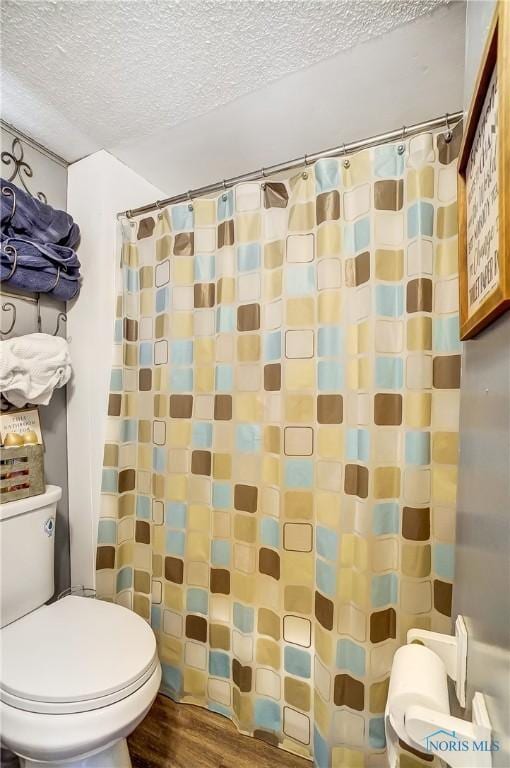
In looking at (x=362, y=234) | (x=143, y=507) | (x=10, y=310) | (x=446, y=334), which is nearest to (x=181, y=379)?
(x=143, y=507)

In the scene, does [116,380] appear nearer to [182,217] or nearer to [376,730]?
[182,217]

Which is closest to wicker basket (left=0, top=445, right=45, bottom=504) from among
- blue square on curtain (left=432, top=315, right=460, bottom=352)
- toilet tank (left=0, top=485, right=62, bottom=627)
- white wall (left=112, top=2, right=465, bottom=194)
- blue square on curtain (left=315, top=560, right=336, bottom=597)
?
toilet tank (left=0, top=485, right=62, bottom=627)

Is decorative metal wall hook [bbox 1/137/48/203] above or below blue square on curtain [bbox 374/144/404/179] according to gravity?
above

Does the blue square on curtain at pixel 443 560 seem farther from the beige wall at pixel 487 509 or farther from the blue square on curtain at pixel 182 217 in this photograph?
the blue square on curtain at pixel 182 217

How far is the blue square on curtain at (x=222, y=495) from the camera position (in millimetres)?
1299

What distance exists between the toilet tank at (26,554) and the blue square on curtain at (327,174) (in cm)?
141

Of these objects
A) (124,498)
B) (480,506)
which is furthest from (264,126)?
(124,498)

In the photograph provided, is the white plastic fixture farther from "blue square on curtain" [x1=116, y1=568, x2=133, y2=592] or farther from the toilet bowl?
"blue square on curtain" [x1=116, y1=568, x2=133, y2=592]

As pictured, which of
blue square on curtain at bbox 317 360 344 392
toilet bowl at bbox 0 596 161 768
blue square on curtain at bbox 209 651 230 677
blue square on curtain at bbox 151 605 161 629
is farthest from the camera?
blue square on curtain at bbox 151 605 161 629

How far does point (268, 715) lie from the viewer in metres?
1.24

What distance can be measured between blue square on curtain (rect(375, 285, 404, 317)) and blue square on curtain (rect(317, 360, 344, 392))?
0.65ft

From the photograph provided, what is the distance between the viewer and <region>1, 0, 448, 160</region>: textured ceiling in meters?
0.95

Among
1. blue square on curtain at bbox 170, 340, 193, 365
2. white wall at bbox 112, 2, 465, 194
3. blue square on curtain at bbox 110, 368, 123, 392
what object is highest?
white wall at bbox 112, 2, 465, 194

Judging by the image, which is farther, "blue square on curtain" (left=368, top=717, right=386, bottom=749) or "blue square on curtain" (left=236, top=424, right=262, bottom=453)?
"blue square on curtain" (left=236, top=424, right=262, bottom=453)
